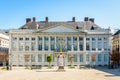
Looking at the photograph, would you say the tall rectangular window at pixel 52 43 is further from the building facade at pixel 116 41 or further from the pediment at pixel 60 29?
the building facade at pixel 116 41

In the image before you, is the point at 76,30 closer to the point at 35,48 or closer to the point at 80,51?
the point at 80,51

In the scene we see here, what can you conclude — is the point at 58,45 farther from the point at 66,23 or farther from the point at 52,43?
the point at 66,23

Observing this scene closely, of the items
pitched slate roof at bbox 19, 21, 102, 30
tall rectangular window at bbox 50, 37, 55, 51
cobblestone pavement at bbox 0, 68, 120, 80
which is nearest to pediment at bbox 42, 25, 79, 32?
tall rectangular window at bbox 50, 37, 55, 51

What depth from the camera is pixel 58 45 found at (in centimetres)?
8875

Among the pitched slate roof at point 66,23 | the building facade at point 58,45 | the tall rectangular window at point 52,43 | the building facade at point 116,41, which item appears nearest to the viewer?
the building facade at point 58,45

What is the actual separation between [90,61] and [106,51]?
5583 millimetres

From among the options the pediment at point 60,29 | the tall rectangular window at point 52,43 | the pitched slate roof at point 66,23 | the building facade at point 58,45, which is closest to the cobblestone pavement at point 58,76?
the building facade at point 58,45

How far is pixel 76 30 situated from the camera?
8881 centimetres

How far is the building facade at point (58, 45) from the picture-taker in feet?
289

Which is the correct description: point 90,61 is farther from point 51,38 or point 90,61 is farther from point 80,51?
point 51,38

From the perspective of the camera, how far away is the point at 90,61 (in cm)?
8850

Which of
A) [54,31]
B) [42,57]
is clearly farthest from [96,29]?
[42,57]

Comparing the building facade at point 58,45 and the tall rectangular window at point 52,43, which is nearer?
→ the building facade at point 58,45

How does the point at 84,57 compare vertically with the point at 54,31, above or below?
below
